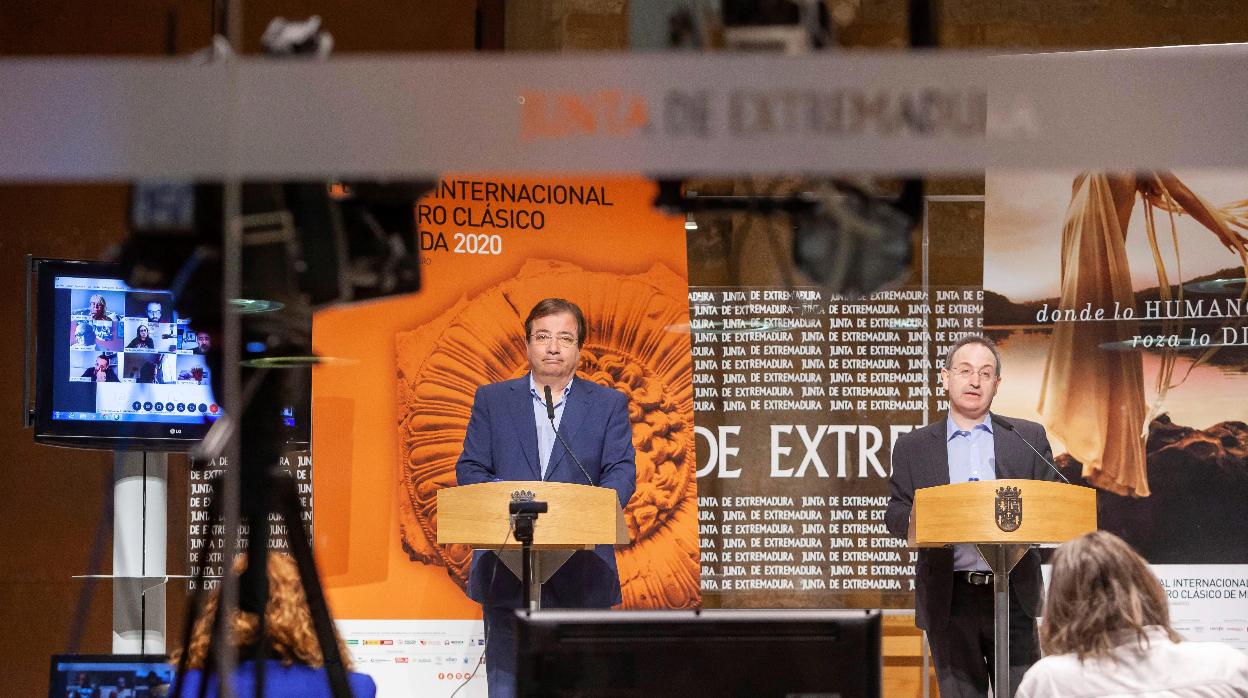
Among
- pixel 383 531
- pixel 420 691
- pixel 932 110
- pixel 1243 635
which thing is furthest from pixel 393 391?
pixel 932 110

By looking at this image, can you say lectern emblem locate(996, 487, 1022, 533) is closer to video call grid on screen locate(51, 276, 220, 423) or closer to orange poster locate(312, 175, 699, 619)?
orange poster locate(312, 175, 699, 619)

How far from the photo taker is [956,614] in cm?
537

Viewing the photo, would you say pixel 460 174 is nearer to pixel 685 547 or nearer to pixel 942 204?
pixel 942 204

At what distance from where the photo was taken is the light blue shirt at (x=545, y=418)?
5492mm

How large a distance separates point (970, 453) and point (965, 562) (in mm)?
551

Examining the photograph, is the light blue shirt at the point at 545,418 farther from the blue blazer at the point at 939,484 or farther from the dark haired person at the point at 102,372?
the dark haired person at the point at 102,372

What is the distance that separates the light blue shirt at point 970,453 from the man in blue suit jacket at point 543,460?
129 cm

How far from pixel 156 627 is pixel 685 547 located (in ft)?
8.15

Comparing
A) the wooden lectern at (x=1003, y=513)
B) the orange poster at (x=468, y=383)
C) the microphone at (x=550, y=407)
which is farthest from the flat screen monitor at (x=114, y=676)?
the orange poster at (x=468, y=383)

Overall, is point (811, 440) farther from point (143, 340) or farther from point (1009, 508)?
point (143, 340)

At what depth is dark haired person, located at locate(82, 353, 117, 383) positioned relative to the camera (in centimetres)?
468

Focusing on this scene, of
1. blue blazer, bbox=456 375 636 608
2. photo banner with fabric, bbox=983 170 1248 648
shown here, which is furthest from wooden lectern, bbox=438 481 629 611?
photo banner with fabric, bbox=983 170 1248 648

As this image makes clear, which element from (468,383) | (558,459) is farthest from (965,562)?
(468,383)

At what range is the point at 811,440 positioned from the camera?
657 centimetres
